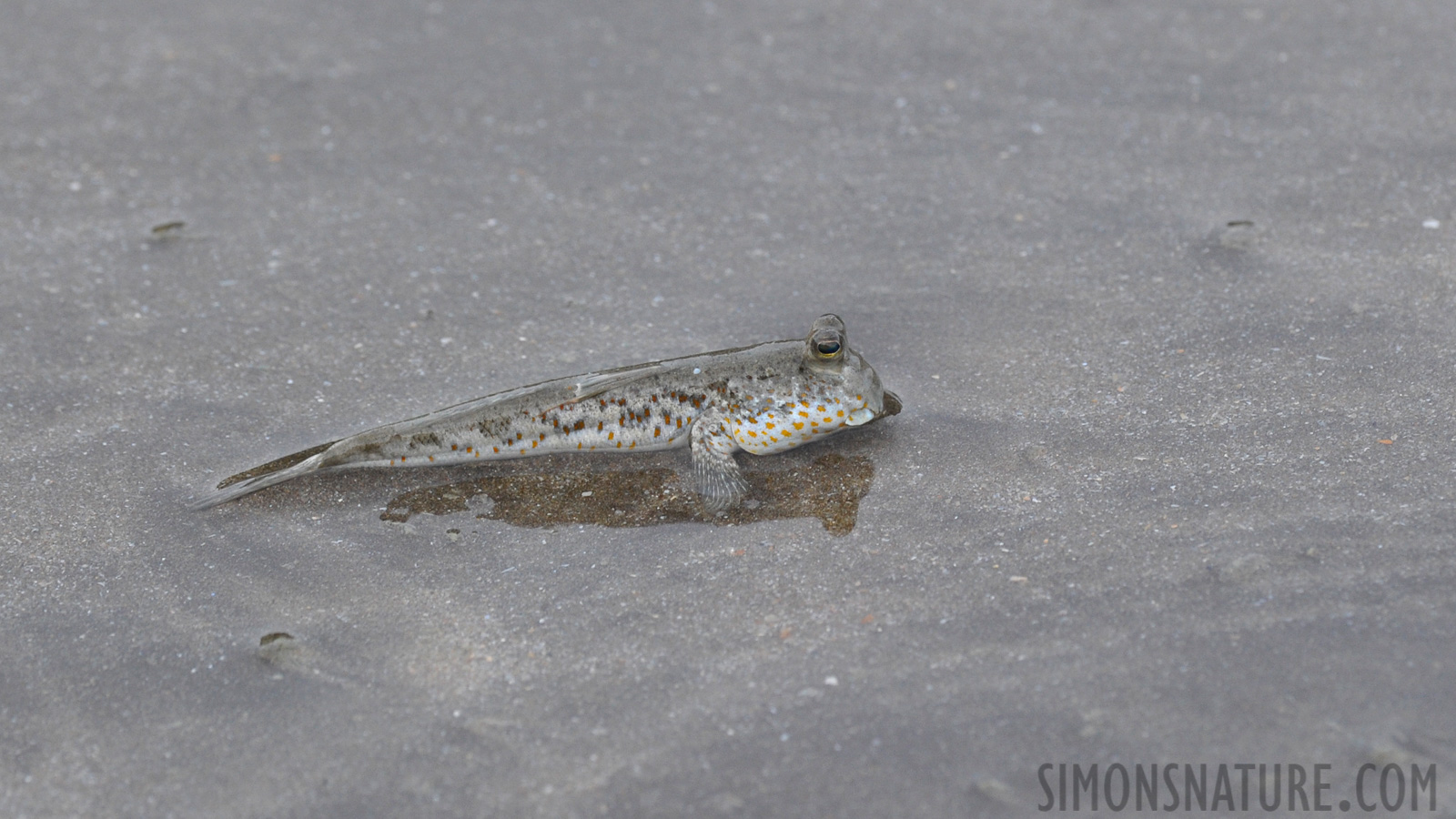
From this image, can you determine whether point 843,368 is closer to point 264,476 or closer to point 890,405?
point 890,405

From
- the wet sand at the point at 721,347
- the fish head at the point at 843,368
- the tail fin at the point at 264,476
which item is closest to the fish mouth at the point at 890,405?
the wet sand at the point at 721,347

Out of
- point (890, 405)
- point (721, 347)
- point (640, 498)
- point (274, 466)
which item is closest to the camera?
point (640, 498)

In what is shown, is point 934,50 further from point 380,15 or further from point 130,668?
point 130,668

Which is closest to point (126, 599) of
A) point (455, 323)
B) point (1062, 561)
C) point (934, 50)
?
point (455, 323)

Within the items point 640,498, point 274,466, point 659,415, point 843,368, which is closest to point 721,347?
point 659,415

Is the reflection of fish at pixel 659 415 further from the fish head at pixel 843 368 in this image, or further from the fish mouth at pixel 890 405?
the fish mouth at pixel 890 405

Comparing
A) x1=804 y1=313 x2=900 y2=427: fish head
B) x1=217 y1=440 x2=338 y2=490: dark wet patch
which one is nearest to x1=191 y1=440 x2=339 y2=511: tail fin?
x1=217 y1=440 x2=338 y2=490: dark wet patch
